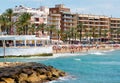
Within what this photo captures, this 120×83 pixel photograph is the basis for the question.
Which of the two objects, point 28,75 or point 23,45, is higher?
point 23,45

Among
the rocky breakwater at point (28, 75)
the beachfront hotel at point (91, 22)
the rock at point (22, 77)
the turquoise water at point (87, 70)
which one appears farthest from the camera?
the beachfront hotel at point (91, 22)

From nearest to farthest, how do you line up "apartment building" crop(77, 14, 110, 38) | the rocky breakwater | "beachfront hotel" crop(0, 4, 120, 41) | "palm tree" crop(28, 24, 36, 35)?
the rocky breakwater
"palm tree" crop(28, 24, 36, 35)
"beachfront hotel" crop(0, 4, 120, 41)
"apartment building" crop(77, 14, 110, 38)

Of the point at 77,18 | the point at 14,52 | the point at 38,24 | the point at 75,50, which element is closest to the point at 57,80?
the point at 14,52

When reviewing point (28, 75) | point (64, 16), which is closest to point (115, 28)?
point (64, 16)

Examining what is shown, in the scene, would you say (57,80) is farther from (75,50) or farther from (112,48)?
(112,48)

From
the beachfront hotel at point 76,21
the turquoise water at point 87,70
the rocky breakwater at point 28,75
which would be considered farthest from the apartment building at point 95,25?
the rocky breakwater at point 28,75

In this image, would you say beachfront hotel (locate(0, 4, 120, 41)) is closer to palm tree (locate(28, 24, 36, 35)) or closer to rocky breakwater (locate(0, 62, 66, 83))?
palm tree (locate(28, 24, 36, 35))

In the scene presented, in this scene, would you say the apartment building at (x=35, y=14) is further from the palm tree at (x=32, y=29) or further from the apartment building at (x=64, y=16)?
the apartment building at (x=64, y=16)

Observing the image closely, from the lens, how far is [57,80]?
43.1 metres

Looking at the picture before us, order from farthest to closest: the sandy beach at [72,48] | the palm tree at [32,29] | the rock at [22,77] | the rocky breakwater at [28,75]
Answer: the palm tree at [32,29] → the sandy beach at [72,48] → the rock at [22,77] → the rocky breakwater at [28,75]

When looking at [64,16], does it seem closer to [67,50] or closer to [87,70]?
[67,50]

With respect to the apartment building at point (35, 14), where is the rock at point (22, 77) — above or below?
below

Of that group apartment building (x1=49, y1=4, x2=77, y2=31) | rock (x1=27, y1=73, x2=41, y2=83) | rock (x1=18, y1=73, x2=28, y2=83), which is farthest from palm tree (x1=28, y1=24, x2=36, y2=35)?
rock (x1=18, y1=73, x2=28, y2=83)

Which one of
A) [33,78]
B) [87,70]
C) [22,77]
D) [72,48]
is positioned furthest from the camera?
[72,48]
